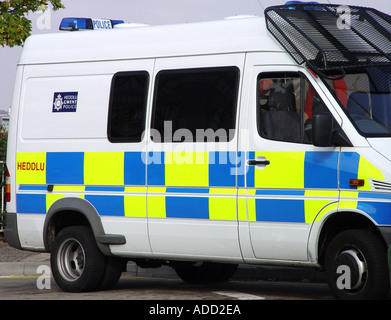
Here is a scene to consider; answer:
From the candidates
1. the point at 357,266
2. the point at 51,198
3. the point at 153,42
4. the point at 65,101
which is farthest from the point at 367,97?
the point at 51,198

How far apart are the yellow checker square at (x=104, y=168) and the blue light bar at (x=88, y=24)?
181cm

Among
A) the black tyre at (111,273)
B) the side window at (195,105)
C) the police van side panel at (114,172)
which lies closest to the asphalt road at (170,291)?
the black tyre at (111,273)

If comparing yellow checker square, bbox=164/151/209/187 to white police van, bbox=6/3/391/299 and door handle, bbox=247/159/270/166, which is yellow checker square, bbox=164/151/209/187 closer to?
white police van, bbox=6/3/391/299

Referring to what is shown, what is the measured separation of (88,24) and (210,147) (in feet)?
A: 9.13

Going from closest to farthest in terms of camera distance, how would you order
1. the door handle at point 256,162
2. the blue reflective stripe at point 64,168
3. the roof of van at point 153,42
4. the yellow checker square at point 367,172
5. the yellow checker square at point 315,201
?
the yellow checker square at point 367,172 < the yellow checker square at point 315,201 < the door handle at point 256,162 < the roof of van at point 153,42 < the blue reflective stripe at point 64,168

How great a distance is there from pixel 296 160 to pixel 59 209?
282cm

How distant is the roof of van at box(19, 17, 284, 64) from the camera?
8898 mm

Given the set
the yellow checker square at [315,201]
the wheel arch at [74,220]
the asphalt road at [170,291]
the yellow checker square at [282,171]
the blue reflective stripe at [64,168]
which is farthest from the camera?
the blue reflective stripe at [64,168]

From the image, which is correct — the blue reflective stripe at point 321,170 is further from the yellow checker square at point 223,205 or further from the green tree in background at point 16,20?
the green tree in background at point 16,20

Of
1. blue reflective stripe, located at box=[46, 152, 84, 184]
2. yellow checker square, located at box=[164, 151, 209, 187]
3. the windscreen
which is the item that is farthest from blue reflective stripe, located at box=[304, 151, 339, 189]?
blue reflective stripe, located at box=[46, 152, 84, 184]

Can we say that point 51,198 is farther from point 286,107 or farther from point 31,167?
point 286,107

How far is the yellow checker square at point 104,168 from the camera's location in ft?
31.4

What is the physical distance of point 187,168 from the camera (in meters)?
9.05
